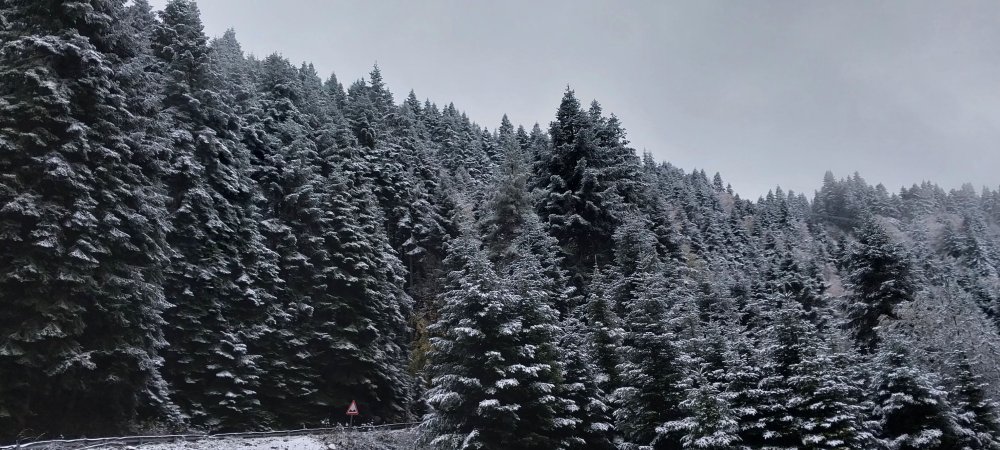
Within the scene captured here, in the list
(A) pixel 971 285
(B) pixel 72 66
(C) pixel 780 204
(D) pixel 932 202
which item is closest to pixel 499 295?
(B) pixel 72 66

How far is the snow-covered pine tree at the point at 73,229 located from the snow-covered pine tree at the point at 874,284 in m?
34.9

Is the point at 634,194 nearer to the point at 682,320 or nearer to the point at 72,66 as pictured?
the point at 682,320

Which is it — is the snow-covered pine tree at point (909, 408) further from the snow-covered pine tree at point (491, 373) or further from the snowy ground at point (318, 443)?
the snowy ground at point (318, 443)

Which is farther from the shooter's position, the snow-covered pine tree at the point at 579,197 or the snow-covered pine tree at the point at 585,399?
the snow-covered pine tree at the point at 579,197

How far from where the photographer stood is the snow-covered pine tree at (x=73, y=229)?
1769cm

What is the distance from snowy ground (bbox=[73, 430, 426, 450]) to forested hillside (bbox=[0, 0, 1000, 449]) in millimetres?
2331

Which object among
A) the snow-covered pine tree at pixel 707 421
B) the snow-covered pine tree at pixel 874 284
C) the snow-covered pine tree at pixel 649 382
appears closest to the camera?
the snow-covered pine tree at pixel 707 421

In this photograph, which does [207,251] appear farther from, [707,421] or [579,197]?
[707,421]

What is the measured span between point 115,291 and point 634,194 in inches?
1272

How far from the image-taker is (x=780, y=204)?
124812 mm

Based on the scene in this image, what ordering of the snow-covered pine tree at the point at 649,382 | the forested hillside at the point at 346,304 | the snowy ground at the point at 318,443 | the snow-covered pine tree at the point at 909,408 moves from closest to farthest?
the forested hillside at the point at 346,304
the snowy ground at the point at 318,443
the snow-covered pine tree at the point at 649,382
the snow-covered pine tree at the point at 909,408

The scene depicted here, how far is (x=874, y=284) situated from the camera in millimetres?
35469

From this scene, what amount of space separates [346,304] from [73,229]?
18.7 m

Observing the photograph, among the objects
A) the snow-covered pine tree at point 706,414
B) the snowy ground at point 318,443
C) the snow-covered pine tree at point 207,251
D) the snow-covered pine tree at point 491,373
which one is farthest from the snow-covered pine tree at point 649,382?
the snow-covered pine tree at point 207,251
